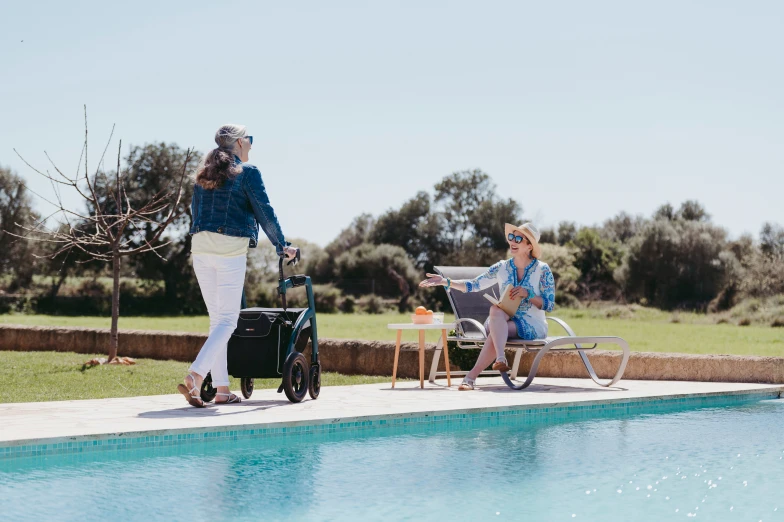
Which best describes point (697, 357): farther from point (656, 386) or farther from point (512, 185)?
point (512, 185)

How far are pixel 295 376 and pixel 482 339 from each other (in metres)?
1.96

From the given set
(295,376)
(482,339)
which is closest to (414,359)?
(482,339)

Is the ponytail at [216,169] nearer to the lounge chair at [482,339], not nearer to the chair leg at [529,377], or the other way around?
the lounge chair at [482,339]

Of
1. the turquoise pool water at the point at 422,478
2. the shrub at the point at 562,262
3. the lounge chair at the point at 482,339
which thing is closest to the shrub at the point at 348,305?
the shrub at the point at 562,262

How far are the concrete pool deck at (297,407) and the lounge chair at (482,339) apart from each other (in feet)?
0.44

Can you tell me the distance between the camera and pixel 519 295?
7148mm

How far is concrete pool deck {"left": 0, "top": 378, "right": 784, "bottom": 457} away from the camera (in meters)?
4.58

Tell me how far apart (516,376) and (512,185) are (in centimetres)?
5423

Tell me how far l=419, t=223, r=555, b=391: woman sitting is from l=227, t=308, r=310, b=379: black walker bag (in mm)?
1547

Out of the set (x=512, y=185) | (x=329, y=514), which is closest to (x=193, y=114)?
(x=329, y=514)

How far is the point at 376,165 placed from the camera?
169 ft

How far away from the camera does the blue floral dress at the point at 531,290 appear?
284 inches

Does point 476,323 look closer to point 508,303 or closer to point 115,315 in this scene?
point 508,303

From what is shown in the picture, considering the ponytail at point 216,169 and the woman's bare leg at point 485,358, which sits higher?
the ponytail at point 216,169
